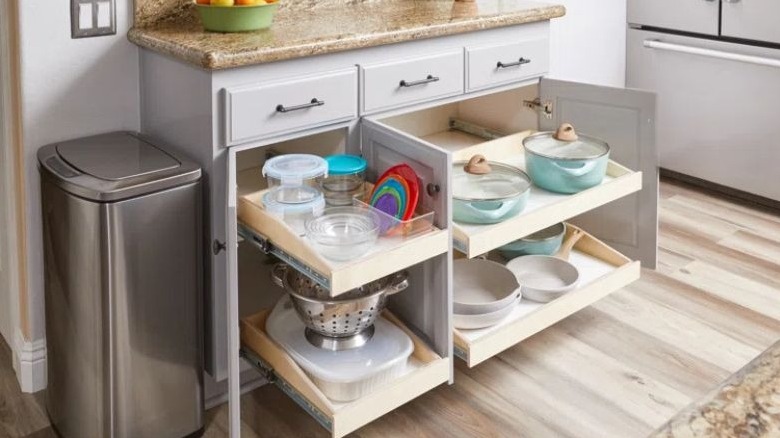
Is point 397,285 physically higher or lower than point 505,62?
lower

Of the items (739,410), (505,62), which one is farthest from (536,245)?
(739,410)

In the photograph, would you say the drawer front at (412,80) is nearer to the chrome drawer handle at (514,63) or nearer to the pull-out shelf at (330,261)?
the chrome drawer handle at (514,63)

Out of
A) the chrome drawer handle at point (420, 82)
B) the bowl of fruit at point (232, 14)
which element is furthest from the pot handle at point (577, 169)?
the bowl of fruit at point (232, 14)

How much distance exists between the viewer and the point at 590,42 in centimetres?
350

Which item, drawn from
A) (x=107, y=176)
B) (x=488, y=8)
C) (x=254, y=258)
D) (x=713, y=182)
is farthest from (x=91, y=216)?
(x=713, y=182)

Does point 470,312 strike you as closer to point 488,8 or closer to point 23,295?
point 488,8

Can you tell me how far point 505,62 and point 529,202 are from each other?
436 mm

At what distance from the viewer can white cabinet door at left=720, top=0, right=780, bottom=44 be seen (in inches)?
124

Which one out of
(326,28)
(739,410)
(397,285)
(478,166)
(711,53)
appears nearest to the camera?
(739,410)

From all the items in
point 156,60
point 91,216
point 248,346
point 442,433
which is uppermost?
point 156,60

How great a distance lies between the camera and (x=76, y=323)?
1.80 meters

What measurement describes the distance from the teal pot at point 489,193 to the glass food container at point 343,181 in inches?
10.5

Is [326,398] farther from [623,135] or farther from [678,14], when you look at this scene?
Answer: [678,14]

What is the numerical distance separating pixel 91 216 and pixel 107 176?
0.09 metres
